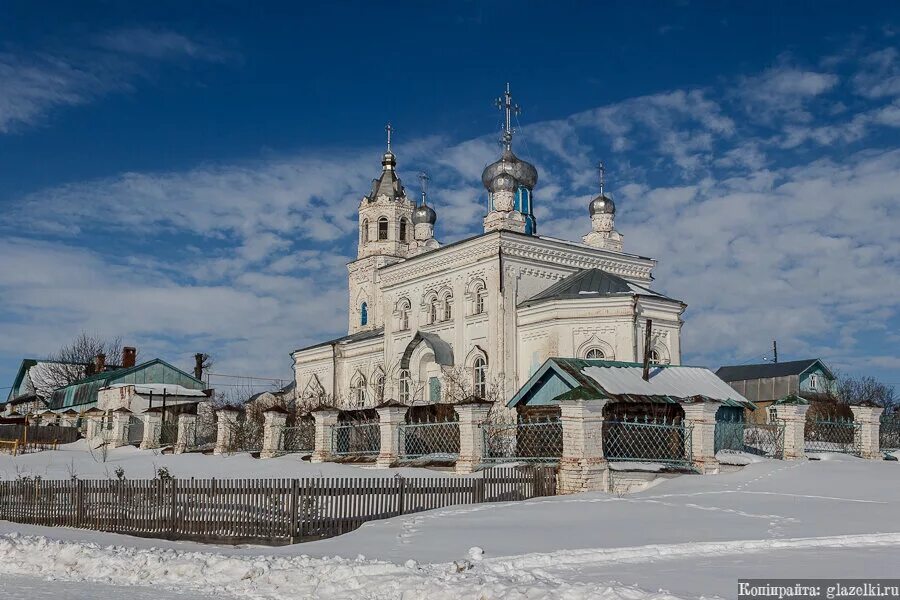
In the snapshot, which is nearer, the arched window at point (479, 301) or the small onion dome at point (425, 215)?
the arched window at point (479, 301)

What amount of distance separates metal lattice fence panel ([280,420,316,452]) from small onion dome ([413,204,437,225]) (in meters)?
17.7

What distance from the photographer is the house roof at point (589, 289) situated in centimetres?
2731

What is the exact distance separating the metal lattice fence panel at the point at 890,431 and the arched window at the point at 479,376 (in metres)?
11.3

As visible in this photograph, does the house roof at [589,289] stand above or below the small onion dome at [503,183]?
below

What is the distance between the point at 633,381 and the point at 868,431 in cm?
513

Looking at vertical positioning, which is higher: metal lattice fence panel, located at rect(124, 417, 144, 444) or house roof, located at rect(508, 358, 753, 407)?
house roof, located at rect(508, 358, 753, 407)

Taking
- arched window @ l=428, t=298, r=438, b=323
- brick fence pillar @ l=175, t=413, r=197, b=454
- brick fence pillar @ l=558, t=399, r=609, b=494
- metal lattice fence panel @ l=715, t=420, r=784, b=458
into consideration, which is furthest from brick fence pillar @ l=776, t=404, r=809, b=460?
brick fence pillar @ l=175, t=413, r=197, b=454

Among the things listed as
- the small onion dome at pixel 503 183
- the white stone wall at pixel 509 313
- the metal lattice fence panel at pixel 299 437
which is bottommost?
the metal lattice fence panel at pixel 299 437

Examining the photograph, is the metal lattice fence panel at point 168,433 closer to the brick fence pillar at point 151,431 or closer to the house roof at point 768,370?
the brick fence pillar at point 151,431

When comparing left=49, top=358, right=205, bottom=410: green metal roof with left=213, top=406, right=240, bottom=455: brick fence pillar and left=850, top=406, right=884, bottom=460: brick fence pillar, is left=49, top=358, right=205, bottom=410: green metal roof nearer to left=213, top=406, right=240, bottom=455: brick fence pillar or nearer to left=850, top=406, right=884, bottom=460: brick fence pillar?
left=213, top=406, right=240, bottom=455: brick fence pillar

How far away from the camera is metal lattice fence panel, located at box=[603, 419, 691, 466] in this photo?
629 inches

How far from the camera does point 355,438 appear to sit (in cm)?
2133

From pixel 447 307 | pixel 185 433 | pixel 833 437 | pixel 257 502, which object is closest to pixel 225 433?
pixel 185 433

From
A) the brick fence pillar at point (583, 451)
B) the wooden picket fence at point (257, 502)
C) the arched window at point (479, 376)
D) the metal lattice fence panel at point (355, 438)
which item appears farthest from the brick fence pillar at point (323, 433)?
the arched window at point (479, 376)
